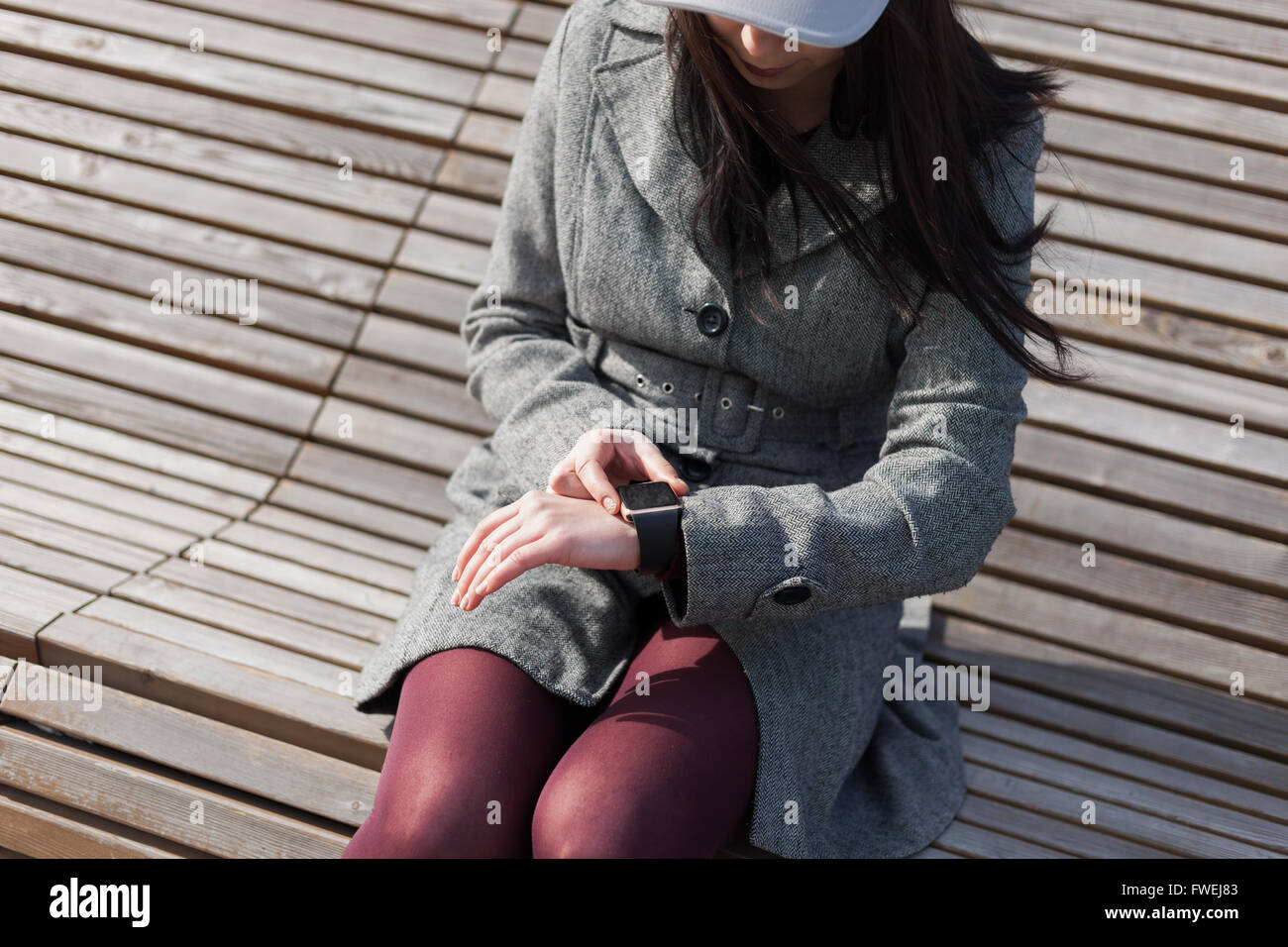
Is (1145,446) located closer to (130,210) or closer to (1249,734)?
(1249,734)

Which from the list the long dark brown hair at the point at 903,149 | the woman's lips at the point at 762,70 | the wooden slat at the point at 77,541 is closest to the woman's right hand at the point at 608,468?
the long dark brown hair at the point at 903,149

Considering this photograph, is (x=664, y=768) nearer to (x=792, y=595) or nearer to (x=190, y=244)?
(x=792, y=595)

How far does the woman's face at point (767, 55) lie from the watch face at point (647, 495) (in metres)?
0.57

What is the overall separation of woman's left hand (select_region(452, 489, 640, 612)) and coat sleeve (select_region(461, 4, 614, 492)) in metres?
0.22

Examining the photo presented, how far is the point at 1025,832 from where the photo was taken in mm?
2086

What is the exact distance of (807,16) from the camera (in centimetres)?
150

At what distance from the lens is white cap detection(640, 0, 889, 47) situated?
1.50m

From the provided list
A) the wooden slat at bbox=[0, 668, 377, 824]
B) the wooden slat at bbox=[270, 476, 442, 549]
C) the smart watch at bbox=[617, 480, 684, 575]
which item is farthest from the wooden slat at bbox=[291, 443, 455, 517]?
the smart watch at bbox=[617, 480, 684, 575]

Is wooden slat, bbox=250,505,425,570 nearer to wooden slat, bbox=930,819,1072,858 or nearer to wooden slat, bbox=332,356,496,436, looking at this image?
wooden slat, bbox=332,356,496,436

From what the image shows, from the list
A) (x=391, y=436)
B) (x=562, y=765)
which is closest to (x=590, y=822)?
(x=562, y=765)

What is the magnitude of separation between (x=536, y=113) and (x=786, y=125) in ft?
1.65

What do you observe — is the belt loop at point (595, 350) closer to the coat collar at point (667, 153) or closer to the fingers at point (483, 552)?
the coat collar at point (667, 153)

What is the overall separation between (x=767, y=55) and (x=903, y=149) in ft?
0.88

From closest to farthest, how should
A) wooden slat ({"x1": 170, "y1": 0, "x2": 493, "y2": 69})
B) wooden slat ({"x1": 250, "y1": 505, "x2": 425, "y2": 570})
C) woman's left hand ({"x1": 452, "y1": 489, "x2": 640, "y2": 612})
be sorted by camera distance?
woman's left hand ({"x1": 452, "y1": 489, "x2": 640, "y2": 612}) → wooden slat ({"x1": 250, "y1": 505, "x2": 425, "y2": 570}) → wooden slat ({"x1": 170, "y1": 0, "x2": 493, "y2": 69})
